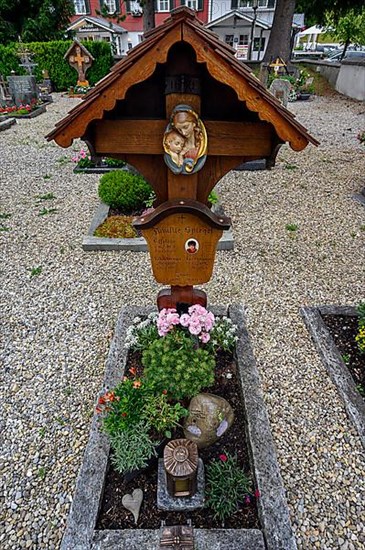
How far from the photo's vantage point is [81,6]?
32.2 metres

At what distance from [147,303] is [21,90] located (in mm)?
14311

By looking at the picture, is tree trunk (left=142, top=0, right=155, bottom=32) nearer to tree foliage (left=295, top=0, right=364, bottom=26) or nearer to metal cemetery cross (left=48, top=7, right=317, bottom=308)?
tree foliage (left=295, top=0, right=364, bottom=26)

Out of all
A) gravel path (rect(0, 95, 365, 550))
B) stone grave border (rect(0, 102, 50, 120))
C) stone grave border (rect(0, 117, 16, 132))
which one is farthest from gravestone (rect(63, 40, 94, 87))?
gravel path (rect(0, 95, 365, 550))

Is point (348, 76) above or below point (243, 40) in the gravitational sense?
below

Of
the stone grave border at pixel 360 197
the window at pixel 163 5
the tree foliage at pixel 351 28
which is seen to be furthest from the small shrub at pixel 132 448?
the window at pixel 163 5

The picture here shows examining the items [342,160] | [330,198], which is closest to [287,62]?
[342,160]

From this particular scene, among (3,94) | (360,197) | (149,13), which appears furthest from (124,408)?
(149,13)

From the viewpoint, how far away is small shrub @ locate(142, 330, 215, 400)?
2.30 meters

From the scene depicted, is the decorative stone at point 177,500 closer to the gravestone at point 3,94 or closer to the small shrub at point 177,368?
the small shrub at point 177,368

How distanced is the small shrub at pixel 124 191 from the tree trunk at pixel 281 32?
53.2 ft

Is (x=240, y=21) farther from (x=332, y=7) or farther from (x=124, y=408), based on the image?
(x=124, y=408)

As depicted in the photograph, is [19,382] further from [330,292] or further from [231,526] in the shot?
[330,292]

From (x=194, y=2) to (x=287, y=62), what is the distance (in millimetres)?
18719

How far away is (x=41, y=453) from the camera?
2502 millimetres
